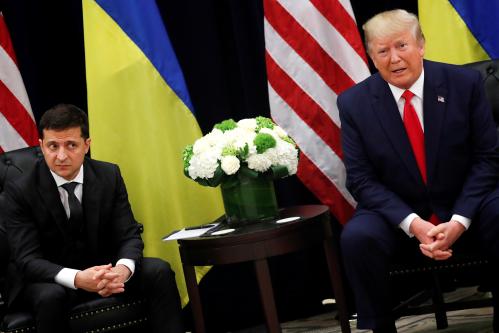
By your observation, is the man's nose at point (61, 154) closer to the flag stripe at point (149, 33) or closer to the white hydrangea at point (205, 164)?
the white hydrangea at point (205, 164)

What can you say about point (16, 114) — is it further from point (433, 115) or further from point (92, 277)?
point (433, 115)

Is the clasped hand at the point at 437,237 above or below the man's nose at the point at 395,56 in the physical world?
below

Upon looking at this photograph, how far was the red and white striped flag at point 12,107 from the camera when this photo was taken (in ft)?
14.3

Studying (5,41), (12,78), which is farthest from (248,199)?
(5,41)

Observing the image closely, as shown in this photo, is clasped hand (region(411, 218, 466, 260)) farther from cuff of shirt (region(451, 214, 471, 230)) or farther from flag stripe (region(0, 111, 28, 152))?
flag stripe (region(0, 111, 28, 152))

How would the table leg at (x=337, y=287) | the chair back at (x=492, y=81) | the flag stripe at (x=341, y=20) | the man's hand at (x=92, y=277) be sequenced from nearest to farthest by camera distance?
the man's hand at (x=92, y=277) < the table leg at (x=337, y=287) < the chair back at (x=492, y=81) < the flag stripe at (x=341, y=20)

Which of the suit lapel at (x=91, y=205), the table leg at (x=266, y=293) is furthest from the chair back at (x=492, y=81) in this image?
the suit lapel at (x=91, y=205)

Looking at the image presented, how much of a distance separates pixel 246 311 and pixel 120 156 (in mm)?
1252

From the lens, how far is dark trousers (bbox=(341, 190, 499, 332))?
11.4 feet

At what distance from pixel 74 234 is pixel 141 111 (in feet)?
2.76

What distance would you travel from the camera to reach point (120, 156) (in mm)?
4383

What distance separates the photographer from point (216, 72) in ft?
16.2

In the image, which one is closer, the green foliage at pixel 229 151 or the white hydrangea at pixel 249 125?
the green foliage at pixel 229 151

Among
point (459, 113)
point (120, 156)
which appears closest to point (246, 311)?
point (120, 156)
